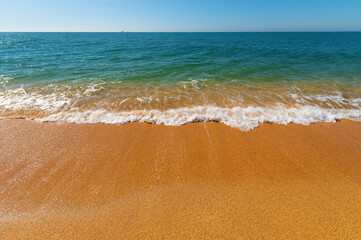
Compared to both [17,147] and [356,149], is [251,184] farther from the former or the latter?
[17,147]

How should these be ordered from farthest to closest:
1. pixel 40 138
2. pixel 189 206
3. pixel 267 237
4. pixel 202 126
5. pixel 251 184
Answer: pixel 202 126
pixel 40 138
pixel 251 184
pixel 189 206
pixel 267 237

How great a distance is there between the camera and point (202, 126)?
5.04 meters

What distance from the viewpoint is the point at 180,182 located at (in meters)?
3.23

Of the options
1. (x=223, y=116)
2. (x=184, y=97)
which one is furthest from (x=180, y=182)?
(x=184, y=97)

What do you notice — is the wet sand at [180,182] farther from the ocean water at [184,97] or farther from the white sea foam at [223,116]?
the ocean water at [184,97]

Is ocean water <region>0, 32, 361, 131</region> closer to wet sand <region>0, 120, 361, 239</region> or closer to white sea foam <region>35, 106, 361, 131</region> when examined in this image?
white sea foam <region>35, 106, 361, 131</region>

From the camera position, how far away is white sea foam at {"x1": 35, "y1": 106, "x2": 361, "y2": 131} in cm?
527

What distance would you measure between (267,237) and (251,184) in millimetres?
958

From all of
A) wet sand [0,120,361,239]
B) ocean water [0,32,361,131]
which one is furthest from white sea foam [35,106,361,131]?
wet sand [0,120,361,239]

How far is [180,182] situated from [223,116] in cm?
316

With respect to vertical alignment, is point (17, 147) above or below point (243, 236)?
above

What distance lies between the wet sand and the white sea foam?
1.41 feet

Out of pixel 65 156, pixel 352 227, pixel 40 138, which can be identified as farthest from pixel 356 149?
pixel 40 138

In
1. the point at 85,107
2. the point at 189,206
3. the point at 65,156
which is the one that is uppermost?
the point at 85,107
